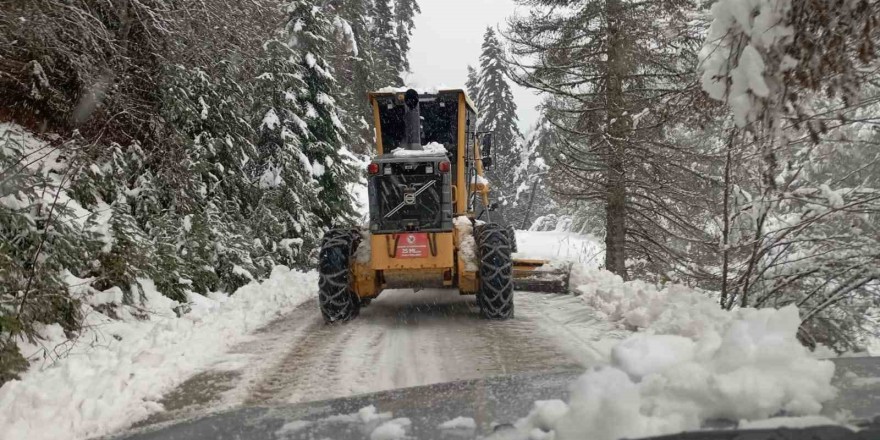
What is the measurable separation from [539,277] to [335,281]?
3.81 meters

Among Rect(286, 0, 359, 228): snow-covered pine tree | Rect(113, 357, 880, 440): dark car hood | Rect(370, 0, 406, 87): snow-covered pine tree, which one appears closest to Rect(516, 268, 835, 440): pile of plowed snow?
Rect(113, 357, 880, 440): dark car hood

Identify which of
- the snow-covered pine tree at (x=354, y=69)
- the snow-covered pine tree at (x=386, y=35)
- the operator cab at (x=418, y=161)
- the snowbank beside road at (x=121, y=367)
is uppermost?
the snow-covered pine tree at (x=386, y=35)

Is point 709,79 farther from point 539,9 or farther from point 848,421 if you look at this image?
point 539,9

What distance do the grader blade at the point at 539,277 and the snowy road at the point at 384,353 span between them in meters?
1.15

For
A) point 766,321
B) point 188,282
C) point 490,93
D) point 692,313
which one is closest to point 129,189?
point 188,282

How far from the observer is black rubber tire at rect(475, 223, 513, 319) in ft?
23.1

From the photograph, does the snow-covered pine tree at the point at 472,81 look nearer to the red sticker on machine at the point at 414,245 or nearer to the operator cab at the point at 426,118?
the operator cab at the point at 426,118

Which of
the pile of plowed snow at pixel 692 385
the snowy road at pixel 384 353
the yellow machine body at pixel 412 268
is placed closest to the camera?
the pile of plowed snow at pixel 692 385

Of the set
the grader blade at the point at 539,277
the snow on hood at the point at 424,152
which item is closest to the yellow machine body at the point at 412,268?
the snow on hood at the point at 424,152

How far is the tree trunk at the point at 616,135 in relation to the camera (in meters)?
10.4

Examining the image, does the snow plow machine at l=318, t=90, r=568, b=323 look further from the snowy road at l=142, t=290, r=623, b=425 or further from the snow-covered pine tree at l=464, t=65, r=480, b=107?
the snow-covered pine tree at l=464, t=65, r=480, b=107

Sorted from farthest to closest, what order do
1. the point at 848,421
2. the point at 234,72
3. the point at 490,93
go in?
the point at 490,93, the point at 234,72, the point at 848,421

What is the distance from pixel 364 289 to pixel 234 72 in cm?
554

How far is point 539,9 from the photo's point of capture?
11852 mm
